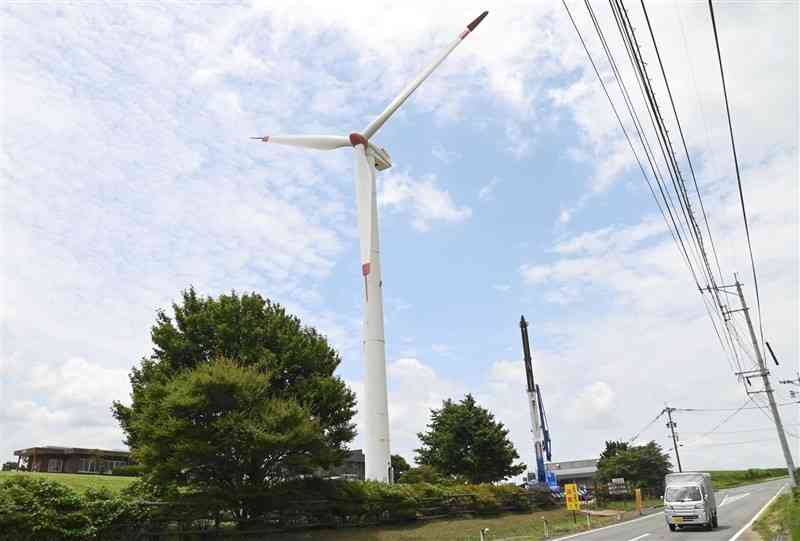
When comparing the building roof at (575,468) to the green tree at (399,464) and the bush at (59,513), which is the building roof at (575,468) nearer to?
the green tree at (399,464)

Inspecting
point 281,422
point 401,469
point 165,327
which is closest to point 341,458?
point 281,422

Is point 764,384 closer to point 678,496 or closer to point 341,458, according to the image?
point 678,496

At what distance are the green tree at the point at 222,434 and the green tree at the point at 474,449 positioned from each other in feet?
109

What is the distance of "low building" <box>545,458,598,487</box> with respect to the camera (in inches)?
3971

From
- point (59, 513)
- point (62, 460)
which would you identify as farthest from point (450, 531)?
point (62, 460)

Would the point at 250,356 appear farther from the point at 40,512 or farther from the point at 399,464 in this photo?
the point at 399,464

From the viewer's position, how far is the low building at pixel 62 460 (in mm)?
52219

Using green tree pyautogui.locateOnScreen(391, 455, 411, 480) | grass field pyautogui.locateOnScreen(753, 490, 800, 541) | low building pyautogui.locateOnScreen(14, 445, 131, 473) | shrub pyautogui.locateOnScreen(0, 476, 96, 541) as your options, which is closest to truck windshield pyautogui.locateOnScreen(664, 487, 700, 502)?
grass field pyautogui.locateOnScreen(753, 490, 800, 541)

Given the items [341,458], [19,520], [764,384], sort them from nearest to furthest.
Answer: [19,520]
[341,458]
[764,384]

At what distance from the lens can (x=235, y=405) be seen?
25016 mm

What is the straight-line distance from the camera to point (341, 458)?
29.6 m

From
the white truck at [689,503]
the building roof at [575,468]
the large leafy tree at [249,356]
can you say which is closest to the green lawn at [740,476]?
the building roof at [575,468]

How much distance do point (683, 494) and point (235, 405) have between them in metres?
20.9

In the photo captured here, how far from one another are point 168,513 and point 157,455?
7.76 feet
